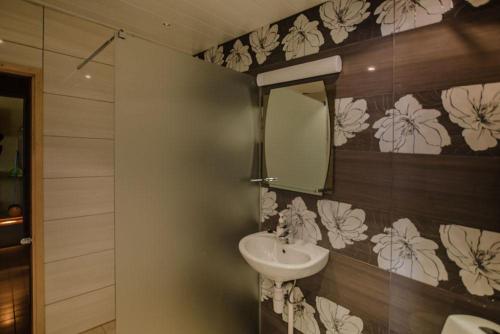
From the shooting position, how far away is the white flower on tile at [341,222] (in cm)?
136

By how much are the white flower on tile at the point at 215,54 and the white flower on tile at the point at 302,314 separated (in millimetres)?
1899

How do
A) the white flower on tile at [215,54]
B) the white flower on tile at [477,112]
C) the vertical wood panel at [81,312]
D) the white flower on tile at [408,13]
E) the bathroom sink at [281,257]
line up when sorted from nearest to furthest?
the white flower on tile at [477,112]
the white flower on tile at [408,13]
the bathroom sink at [281,257]
the vertical wood panel at [81,312]
the white flower on tile at [215,54]

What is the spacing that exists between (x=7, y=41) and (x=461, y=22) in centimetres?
244

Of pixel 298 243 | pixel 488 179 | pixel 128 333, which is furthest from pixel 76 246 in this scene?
pixel 488 179

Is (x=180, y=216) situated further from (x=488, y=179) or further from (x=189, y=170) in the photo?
(x=488, y=179)

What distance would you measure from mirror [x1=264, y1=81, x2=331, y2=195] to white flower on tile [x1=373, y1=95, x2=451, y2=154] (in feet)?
1.04

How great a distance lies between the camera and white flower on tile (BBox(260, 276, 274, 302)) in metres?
1.82

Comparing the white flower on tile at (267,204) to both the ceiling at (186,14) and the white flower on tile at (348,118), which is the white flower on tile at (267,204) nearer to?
the white flower on tile at (348,118)

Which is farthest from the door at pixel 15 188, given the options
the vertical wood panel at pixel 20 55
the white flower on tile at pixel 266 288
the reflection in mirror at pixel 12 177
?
the white flower on tile at pixel 266 288

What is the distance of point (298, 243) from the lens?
1.60 meters

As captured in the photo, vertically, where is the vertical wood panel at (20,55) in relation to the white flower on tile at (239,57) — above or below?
below

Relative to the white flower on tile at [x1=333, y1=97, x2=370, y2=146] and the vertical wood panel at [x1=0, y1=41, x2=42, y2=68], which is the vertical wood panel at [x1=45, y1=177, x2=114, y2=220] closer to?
the vertical wood panel at [x1=0, y1=41, x2=42, y2=68]

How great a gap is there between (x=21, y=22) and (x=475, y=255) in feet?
9.04

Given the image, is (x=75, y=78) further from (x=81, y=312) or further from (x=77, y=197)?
(x=81, y=312)
